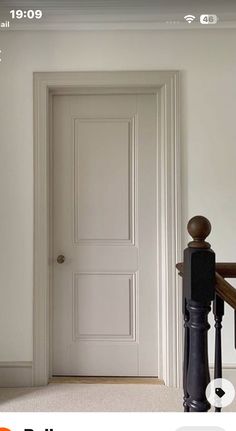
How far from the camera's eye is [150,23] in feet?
5.40

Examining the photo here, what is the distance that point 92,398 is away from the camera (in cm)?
155

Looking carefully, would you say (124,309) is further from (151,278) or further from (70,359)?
(70,359)

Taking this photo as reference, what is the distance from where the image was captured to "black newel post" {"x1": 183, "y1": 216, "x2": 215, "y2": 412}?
672mm

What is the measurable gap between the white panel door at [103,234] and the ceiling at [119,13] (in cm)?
34

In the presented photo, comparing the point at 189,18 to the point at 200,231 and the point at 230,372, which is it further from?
the point at 230,372

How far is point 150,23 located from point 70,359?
1804 mm

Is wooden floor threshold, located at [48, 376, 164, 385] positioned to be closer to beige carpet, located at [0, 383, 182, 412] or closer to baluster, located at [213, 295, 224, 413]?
beige carpet, located at [0, 383, 182, 412]

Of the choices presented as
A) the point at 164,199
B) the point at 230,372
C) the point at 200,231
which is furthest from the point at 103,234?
the point at 200,231

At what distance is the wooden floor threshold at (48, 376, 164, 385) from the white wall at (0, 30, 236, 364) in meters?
0.24

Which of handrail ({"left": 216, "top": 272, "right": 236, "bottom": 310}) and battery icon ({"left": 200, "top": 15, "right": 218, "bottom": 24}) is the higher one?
battery icon ({"left": 200, "top": 15, "right": 218, "bottom": 24})

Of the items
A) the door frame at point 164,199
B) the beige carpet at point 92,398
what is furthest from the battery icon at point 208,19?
the beige carpet at point 92,398

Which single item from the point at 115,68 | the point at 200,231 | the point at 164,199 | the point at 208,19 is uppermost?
the point at 208,19

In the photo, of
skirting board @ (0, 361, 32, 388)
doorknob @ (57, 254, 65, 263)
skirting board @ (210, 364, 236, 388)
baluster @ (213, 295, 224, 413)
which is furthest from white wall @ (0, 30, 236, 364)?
baluster @ (213, 295, 224, 413)

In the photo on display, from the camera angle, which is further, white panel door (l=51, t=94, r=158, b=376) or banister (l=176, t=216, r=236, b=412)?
white panel door (l=51, t=94, r=158, b=376)
